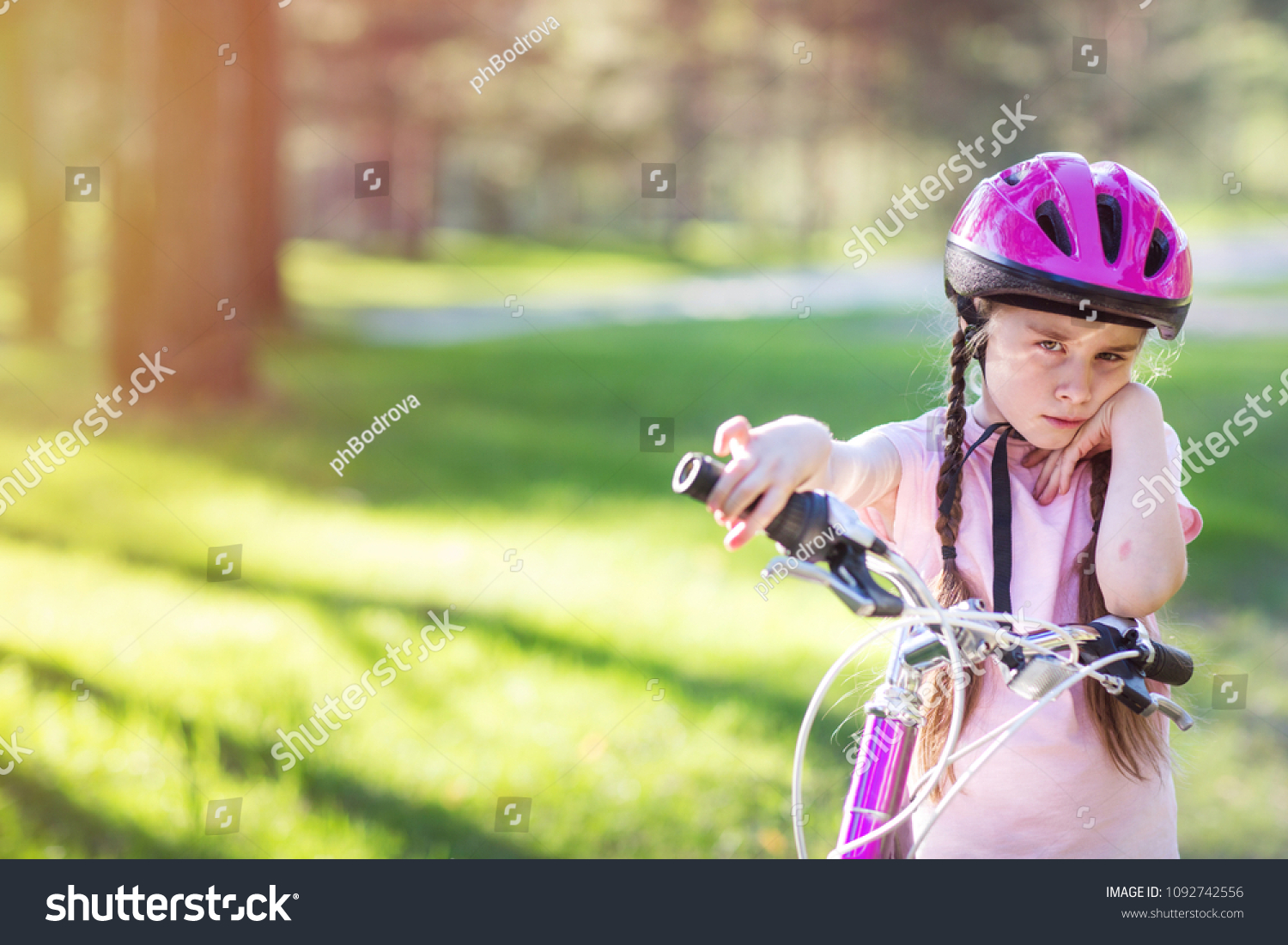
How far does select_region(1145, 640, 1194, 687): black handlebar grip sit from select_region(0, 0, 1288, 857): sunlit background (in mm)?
598

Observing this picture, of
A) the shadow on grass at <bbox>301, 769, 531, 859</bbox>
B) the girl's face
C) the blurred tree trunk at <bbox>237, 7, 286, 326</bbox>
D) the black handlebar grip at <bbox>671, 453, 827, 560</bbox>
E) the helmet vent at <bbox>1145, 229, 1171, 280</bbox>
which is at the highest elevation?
the blurred tree trunk at <bbox>237, 7, 286, 326</bbox>

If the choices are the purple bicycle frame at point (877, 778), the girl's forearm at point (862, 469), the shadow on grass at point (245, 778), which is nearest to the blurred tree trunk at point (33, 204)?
the shadow on grass at point (245, 778)

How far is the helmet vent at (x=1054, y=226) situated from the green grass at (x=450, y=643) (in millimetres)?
1994

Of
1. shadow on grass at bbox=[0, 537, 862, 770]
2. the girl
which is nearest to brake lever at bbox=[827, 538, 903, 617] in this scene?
the girl

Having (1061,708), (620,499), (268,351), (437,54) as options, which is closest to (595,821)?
(1061,708)

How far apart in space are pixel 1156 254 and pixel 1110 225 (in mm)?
94

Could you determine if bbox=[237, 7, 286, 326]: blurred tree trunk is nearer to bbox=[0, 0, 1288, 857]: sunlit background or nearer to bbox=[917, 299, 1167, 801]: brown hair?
bbox=[0, 0, 1288, 857]: sunlit background

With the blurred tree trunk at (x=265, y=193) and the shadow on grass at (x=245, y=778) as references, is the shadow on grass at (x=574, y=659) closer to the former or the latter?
the shadow on grass at (x=245, y=778)

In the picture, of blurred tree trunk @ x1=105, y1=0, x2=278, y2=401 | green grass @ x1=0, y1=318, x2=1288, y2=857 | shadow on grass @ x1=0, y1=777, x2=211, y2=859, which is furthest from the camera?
blurred tree trunk @ x1=105, y1=0, x2=278, y2=401

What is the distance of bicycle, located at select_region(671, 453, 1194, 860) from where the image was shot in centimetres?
152

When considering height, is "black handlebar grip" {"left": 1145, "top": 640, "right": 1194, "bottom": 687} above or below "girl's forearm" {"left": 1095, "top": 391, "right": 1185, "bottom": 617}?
below

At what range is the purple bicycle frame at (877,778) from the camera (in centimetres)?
198

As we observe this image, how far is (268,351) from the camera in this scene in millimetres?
14055

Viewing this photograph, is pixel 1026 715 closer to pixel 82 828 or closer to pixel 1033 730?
pixel 1033 730
